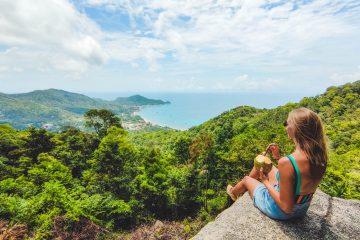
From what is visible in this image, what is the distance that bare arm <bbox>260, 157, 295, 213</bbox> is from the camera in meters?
3.36

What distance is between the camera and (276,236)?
3.79 metres

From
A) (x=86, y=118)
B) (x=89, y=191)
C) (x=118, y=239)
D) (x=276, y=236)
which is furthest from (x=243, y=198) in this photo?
(x=86, y=118)

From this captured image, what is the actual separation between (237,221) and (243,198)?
98 centimetres

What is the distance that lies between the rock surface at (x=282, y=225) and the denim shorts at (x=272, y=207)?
0.10 m

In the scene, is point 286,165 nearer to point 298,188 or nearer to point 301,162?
point 301,162

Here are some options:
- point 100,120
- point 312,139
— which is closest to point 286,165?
point 312,139

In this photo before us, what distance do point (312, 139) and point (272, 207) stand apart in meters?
1.34

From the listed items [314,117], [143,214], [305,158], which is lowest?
[143,214]

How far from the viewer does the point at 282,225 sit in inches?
159

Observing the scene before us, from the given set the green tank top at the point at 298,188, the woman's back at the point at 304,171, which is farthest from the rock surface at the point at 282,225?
the woman's back at the point at 304,171

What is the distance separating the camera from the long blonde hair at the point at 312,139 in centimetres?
336

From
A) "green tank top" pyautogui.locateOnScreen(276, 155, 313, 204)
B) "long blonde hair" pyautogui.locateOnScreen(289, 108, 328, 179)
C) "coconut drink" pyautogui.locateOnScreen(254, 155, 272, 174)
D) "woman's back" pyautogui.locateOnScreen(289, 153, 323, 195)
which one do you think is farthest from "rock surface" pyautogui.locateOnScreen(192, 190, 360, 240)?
"long blonde hair" pyautogui.locateOnScreen(289, 108, 328, 179)

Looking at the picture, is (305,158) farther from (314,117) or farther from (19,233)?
(19,233)

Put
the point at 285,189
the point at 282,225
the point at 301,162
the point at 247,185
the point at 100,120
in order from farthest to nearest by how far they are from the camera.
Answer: the point at 100,120
the point at 247,185
the point at 282,225
the point at 285,189
the point at 301,162
